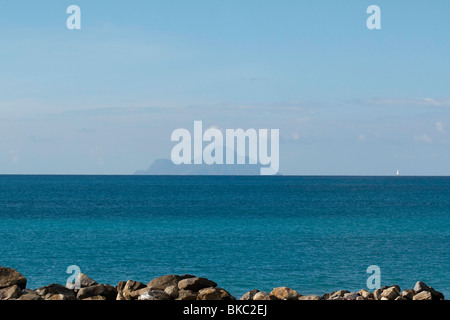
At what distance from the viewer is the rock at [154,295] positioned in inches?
722

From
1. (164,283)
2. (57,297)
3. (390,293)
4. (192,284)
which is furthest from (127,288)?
(390,293)

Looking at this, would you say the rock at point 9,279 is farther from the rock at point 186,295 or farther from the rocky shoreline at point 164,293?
the rock at point 186,295

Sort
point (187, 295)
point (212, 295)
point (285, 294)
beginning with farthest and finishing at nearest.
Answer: point (285, 294), point (187, 295), point (212, 295)

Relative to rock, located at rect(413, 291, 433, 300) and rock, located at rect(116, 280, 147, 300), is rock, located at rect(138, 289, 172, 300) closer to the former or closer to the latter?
rock, located at rect(116, 280, 147, 300)

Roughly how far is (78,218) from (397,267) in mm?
43828

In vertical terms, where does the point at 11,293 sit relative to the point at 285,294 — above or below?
above

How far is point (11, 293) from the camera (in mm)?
18922

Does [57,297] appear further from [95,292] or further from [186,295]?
[186,295]

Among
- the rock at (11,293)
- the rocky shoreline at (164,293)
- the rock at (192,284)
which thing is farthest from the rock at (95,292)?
the rock at (192,284)

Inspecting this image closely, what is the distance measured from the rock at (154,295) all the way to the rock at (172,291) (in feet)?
1.04

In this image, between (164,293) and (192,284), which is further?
(192,284)

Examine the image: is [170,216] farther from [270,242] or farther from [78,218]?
[270,242]

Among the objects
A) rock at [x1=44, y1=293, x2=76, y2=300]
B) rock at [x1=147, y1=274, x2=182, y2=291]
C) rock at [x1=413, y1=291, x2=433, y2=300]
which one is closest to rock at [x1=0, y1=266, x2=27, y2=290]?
rock at [x1=44, y1=293, x2=76, y2=300]

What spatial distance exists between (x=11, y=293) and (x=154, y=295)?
14.6ft
